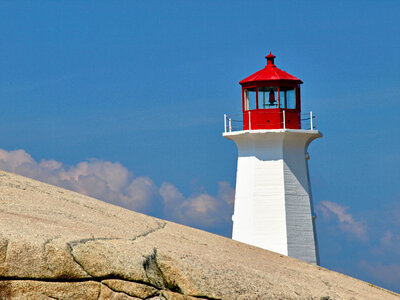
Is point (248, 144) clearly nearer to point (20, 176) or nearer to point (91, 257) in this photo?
point (20, 176)

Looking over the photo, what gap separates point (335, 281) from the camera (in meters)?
15.8

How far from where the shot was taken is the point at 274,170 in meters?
25.4

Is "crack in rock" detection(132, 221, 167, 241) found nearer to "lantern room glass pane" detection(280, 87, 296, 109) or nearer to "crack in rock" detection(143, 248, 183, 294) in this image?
"crack in rock" detection(143, 248, 183, 294)

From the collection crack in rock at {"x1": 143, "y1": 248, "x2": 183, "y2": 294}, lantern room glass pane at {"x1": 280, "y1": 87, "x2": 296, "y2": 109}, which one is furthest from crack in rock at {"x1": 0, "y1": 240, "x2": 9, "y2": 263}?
lantern room glass pane at {"x1": 280, "y1": 87, "x2": 296, "y2": 109}

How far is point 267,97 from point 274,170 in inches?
121

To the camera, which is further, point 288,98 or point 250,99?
point 250,99

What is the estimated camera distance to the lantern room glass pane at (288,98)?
86.5 ft

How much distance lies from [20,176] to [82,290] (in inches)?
260

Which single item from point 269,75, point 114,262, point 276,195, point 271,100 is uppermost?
point 269,75

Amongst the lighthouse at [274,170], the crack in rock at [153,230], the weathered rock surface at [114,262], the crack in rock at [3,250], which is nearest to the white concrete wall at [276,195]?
the lighthouse at [274,170]

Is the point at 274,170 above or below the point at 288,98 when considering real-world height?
below

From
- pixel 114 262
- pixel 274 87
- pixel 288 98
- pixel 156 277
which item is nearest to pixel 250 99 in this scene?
pixel 274 87

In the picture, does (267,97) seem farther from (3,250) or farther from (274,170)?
(3,250)

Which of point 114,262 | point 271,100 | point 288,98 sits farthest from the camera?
point 288,98
